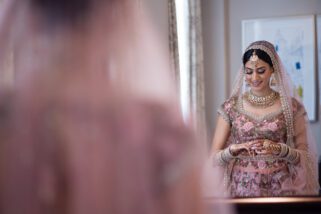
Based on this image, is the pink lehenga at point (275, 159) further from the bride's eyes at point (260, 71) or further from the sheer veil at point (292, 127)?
the bride's eyes at point (260, 71)

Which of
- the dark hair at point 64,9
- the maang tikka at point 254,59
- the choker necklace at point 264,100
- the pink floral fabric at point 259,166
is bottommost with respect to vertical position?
the pink floral fabric at point 259,166

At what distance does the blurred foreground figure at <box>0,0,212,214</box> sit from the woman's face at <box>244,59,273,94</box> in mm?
1931

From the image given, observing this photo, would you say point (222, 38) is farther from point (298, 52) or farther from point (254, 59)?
point (254, 59)

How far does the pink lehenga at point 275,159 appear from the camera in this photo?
7.66 ft

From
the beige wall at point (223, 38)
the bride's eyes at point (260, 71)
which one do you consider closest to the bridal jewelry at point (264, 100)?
the bride's eyes at point (260, 71)

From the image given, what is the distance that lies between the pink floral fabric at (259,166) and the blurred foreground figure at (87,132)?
6.01 ft

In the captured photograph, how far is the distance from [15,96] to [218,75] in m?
3.97

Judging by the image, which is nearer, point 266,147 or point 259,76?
point 266,147

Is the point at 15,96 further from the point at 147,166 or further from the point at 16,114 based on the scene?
the point at 147,166

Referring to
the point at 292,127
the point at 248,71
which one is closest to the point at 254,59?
the point at 248,71

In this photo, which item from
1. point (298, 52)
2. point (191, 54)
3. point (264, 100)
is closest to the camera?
point (264, 100)

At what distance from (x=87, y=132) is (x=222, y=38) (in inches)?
157

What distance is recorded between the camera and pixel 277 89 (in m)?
2.47

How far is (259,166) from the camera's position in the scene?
236 centimetres
